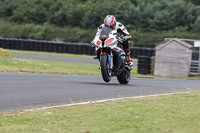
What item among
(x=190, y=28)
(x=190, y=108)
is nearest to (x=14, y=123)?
(x=190, y=108)

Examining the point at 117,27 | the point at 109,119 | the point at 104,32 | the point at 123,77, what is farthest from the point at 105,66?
the point at 109,119

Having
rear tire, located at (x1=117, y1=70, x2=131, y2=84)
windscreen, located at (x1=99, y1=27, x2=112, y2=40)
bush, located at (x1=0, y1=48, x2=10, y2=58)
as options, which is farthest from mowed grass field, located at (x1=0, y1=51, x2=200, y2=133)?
bush, located at (x1=0, y1=48, x2=10, y2=58)

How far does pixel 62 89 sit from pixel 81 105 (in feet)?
6.44

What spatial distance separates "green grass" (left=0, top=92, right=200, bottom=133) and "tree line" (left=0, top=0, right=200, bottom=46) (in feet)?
123

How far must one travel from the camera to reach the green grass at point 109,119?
5328mm

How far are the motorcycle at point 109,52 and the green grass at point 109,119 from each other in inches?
117

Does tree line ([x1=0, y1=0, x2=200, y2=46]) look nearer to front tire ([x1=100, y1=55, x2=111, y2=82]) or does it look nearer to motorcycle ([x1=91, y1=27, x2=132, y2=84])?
motorcycle ([x1=91, y1=27, x2=132, y2=84])

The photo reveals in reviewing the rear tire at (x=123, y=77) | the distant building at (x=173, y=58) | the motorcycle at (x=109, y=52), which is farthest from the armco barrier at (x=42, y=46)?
the motorcycle at (x=109, y=52)

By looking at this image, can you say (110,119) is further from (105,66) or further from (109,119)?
(105,66)

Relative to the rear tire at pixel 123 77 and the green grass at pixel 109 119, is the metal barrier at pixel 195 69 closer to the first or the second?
the rear tire at pixel 123 77

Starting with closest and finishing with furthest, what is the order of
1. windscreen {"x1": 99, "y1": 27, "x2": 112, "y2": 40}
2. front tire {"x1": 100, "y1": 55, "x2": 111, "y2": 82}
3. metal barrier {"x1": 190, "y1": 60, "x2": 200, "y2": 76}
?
1. front tire {"x1": 100, "y1": 55, "x2": 111, "y2": 82}
2. windscreen {"x1": 99, "y1": 27, "x2": 112, "y2": 40}
3. metal barrier {"x1": 190, "y1": 60, "x2": 200, "y2": 76}

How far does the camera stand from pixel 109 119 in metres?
5.98

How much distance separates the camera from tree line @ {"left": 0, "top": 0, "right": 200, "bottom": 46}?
48750 millimetres

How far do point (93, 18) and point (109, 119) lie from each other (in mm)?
47240
